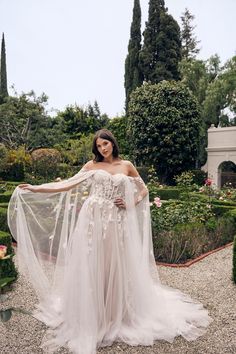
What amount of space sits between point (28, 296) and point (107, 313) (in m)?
1.36

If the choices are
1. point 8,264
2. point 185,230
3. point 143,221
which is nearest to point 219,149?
point 185,230

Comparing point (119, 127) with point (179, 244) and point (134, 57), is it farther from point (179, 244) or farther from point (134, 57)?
point (179, 244)

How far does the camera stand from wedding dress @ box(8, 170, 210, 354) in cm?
311

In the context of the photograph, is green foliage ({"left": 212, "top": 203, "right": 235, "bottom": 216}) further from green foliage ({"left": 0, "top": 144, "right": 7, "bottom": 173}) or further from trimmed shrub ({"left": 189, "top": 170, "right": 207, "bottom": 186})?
green foliage ({"left": 0, "top": 144, "right": 7, "bottom": 173})

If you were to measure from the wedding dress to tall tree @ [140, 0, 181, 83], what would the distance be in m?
21.9

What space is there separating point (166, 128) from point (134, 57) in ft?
23.9

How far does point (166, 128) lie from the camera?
Answer: 2055 cm

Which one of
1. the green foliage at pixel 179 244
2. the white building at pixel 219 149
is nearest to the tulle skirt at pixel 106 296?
the green foliage at pixel 179 244

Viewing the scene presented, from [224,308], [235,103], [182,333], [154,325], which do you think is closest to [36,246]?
[154,325]

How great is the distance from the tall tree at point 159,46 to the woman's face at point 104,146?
21893 millimetres

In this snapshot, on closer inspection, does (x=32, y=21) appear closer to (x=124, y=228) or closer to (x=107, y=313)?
(x=124, y=228)

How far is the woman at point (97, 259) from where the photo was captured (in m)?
3.12

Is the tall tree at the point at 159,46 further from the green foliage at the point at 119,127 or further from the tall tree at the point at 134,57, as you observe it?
the green foliage at the point at 119,127

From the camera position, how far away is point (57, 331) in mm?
3148
